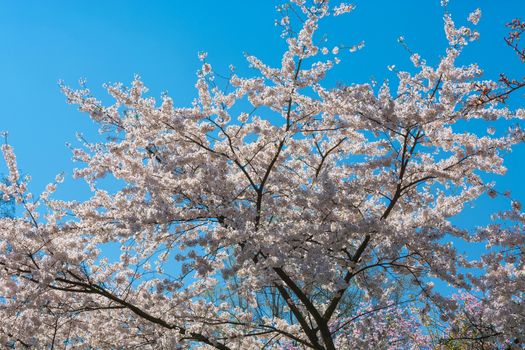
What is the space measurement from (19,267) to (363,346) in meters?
6.14

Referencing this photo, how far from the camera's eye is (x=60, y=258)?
7.46 m

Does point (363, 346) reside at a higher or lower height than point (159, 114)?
lower

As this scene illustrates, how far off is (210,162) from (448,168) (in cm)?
381

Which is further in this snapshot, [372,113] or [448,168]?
[448,168]

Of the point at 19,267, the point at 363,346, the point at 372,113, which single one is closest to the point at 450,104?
the point at 372,113

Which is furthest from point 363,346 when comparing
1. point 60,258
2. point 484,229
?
point 60,258

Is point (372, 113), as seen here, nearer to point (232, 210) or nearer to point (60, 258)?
point (232, 210)

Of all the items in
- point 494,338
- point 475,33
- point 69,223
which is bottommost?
point 494,338

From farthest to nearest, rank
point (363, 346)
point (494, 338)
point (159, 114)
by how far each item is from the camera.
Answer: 1. point (363, 346)
2. point (494, 338)
3. point (159, 114)

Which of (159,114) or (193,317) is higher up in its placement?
(159,114)

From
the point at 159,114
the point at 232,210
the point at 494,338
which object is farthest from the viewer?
the point at 494,338

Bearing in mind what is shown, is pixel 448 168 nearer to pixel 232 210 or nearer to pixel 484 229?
pixel 484 229

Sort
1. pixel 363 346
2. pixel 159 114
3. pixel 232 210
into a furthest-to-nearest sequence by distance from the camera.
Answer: pixel 363 346
pixel 159 114
pixel 232 210

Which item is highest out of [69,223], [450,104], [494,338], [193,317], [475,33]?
[475,33]
